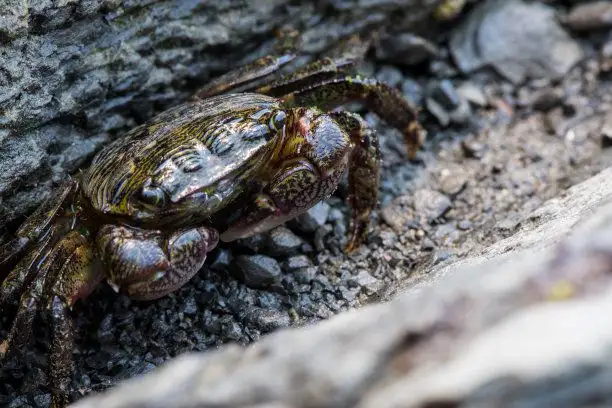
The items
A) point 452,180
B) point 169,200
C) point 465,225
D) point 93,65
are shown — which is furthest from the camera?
point 452,180

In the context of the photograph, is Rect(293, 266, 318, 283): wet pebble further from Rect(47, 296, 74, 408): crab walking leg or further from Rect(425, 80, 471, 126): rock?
Rect(425, 80, 471, 126): rock

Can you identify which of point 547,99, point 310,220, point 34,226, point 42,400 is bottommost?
point 42,400

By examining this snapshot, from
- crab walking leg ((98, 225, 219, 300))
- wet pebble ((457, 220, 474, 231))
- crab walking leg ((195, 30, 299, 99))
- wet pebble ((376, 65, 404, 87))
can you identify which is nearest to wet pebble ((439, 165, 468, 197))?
wet pebble ((457, 220, 474, 231))

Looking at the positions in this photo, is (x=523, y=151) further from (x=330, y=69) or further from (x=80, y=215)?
(x=80, y=215)

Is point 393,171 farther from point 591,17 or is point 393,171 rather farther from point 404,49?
point 591,17

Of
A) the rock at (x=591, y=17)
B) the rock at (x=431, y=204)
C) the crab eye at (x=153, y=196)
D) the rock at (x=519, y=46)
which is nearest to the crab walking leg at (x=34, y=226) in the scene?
the crab eye at (x=153, y=196)

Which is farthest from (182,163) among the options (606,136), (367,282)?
(606,136)

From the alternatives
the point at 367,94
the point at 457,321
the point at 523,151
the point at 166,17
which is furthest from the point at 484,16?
the point at 457,321
